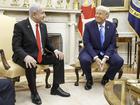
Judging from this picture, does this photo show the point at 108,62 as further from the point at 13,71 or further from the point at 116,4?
the point at 116,4

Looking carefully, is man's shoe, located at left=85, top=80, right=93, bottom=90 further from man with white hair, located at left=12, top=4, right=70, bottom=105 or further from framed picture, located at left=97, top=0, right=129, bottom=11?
framed picture, located at left=97, top=0, right=129, bottom=11

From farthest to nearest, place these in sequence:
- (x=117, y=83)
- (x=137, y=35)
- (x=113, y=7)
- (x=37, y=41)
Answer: (x=113, y=7) < (x=137, y=35) < (x=37, y=41) < (x=117, y=83)

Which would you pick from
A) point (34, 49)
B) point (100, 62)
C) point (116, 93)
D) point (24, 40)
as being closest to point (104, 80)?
point (100, 62)

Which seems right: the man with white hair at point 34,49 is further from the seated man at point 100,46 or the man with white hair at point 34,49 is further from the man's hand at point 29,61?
the seated man at point 100,46

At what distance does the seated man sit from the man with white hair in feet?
1.63

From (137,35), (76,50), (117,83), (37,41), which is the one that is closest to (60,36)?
(76,50)

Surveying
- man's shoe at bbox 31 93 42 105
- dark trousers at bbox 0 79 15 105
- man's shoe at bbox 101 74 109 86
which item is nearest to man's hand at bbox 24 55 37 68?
man's shoe at bbox 31 93 42 105

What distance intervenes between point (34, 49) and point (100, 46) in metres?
1.04

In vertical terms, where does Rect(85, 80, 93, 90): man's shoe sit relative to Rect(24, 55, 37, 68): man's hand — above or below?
below

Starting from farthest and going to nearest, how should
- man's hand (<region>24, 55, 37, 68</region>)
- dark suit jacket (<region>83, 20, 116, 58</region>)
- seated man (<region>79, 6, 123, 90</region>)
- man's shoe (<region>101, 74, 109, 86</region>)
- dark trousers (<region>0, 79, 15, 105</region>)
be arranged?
man's shoe (<region>101, 74, 109, 86</region>) → dark suit jacket (<region>83, 20, 116, 58</region>) → seated man (<region>79, 6, 123, 90</region>) → man's hand (<region>24, 55, 37, 68</region>) → dark trousers (<region>0, 79, 15, 105</region>)

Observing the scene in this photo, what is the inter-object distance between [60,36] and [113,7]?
4.36ft

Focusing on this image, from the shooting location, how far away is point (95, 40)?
13.2 feet

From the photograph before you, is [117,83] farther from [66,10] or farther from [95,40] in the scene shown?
[66,10]

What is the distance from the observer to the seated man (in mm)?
3916
